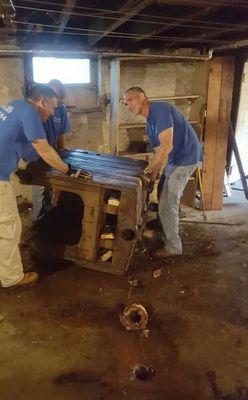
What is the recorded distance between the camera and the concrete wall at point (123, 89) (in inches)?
182

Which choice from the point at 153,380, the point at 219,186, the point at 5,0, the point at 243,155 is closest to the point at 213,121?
the point at 219,186

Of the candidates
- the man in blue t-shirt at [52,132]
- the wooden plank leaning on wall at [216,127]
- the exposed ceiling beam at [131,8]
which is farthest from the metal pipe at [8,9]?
the wooden plank leaning on wall at [216,127]

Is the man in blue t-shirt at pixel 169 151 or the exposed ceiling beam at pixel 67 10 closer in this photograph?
the exposed ceiling beam at pixel 67 10

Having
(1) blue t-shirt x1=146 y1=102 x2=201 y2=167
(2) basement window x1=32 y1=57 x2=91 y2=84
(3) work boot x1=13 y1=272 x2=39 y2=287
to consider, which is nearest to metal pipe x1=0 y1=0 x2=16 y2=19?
(1) blue t-shirt x1=146 y1=102 x2=201 y2=167

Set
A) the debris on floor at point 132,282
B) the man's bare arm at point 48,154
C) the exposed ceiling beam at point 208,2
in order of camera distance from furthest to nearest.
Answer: the debris on floor at point 132,282 < the man's bare arm at point 48,154 < the exposed ceiling beam at point 208,2

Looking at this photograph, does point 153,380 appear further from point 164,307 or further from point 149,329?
point 164,307

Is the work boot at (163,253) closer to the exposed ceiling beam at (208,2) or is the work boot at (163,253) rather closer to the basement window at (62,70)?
the exposed ceiling beam at (208,2)

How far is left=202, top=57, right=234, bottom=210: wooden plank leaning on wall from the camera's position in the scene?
4602 mm

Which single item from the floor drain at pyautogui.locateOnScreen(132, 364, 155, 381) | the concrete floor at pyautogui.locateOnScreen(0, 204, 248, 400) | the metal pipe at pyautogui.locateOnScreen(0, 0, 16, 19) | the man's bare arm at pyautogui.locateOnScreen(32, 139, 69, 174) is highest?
the metal pipe at pyautogui.locateOnScreen(0, 0, 16, 19)

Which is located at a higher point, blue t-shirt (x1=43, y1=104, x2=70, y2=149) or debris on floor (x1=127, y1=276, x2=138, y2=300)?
blue t-shirt (x1=43, y1=104, x2=70, y2=149)

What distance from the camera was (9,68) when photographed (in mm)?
4145

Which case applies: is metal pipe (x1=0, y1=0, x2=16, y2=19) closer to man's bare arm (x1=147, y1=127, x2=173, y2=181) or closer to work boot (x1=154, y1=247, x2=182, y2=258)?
man's bare arm (x1=147, y1=127, x2=173, y2=181)

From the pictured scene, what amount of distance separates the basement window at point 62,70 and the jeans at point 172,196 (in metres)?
1.94

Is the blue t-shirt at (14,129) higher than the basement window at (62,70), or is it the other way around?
the basement window at (62,70)
